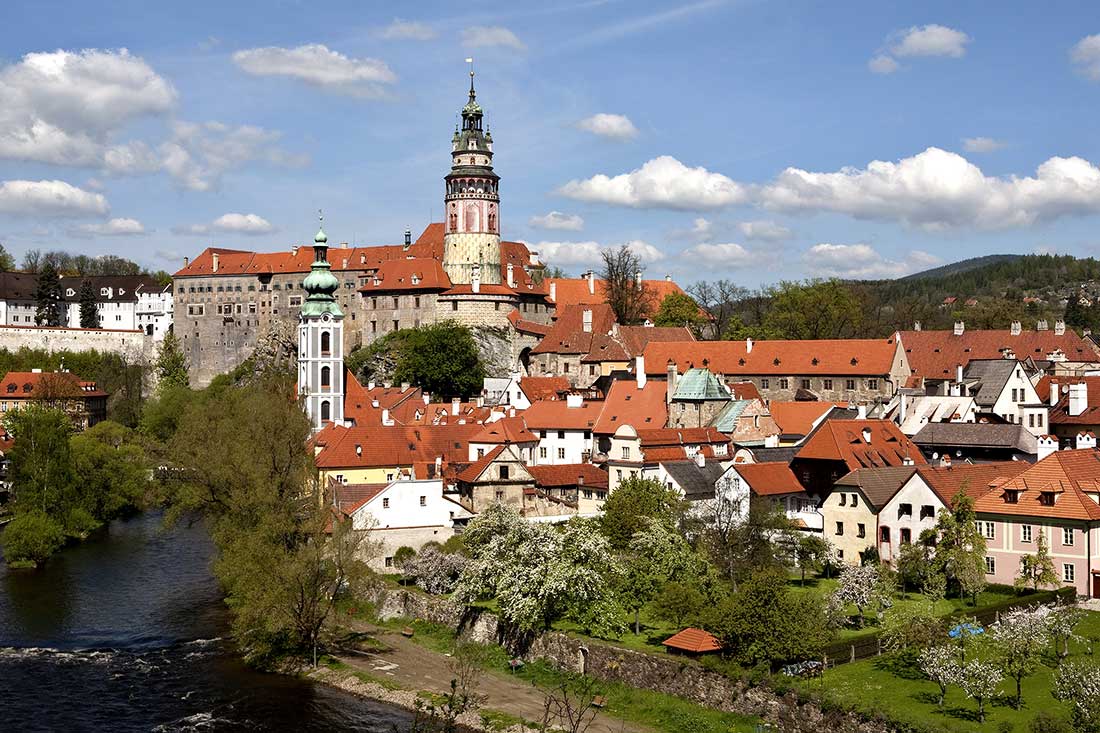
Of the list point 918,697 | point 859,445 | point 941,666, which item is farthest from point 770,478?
point 941,666

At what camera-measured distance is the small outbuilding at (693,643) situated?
3234 centimetres

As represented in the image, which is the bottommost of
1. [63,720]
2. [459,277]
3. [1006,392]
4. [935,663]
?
[63,720]

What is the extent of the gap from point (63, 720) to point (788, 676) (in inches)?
756

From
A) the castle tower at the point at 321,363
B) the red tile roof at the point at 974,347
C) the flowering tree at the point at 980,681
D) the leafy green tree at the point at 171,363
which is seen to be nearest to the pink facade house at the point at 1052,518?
the flowering tree at the point at 980,681

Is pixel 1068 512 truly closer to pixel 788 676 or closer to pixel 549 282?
pixel 788 676

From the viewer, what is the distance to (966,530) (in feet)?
126

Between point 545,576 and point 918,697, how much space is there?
12.2m

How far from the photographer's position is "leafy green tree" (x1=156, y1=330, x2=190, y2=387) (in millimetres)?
108312

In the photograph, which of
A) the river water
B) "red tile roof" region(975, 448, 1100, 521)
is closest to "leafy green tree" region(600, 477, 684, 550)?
"red tile roof" region(975, 448, 1100, 521)

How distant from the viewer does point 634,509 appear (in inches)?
1729

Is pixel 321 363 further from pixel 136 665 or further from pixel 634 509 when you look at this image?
pixel 136 665

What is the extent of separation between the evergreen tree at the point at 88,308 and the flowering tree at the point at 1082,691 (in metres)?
109

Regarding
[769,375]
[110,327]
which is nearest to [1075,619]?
[769,375]

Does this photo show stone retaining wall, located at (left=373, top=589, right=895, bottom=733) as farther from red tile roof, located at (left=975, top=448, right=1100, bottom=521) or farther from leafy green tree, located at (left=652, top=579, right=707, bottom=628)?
red tile roof, located at (left=975, top=448, right=1100, bottom=521)
